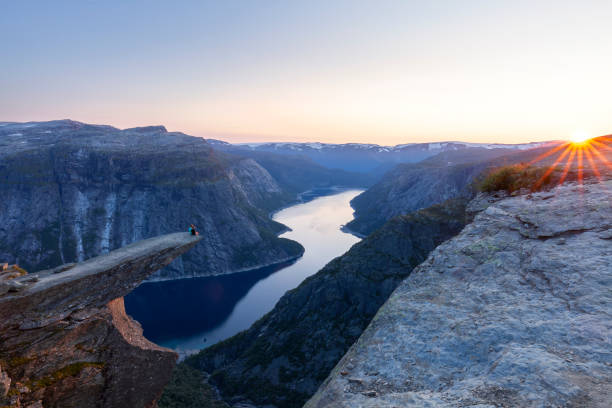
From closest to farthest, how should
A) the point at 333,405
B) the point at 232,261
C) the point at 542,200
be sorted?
the point at 333,405 < the point at 542,200 < the point at 232,261

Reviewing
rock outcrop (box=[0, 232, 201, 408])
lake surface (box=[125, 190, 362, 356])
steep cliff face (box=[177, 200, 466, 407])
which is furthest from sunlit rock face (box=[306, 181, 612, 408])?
lake surface (box=[125, 190, 362, 356])

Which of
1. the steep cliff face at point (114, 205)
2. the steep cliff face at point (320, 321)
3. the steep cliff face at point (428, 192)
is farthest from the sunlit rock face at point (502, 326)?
the steep cliff face at point (428, 192)

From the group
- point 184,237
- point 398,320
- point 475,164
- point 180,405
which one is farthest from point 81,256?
point 475,164

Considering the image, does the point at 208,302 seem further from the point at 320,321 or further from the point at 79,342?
the point at 79,342

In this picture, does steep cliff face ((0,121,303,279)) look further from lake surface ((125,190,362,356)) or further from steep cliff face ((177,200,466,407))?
steep cliff face ((177,200,466,407))

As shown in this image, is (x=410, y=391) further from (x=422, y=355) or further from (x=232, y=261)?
(x=232, y=261)
